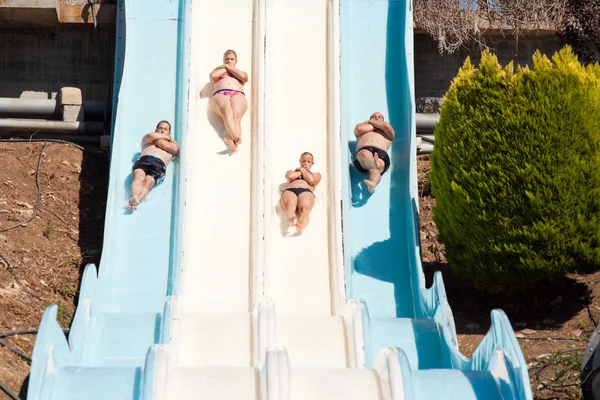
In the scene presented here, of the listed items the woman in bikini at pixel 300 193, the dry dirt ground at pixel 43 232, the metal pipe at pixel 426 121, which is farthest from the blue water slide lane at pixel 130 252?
the metal pipe at pixel 426 121

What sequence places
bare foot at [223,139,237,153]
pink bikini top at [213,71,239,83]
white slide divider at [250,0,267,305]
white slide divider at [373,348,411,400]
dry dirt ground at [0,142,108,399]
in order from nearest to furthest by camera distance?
white slide divider at [373,348,411,400], dry dirt ground at [0,142,108,399], white slide divider at [250,0,267,305], bare foot at [223,139,237,153], pink bikini top at [213,71,239,83]

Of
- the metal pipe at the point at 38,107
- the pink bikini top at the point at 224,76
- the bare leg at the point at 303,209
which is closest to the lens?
the bare leg at the point at 303,209

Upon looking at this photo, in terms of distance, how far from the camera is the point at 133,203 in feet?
29.2

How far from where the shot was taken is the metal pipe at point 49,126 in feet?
36.1

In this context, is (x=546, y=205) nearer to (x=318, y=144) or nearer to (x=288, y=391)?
(x=318, y=144)

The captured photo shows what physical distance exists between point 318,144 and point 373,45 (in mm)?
1465

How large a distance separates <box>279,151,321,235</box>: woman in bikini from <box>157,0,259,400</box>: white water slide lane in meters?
0.35

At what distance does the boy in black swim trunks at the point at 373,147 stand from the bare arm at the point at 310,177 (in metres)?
0.47

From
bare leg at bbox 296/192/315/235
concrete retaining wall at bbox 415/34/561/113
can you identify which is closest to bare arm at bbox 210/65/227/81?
bare leg at bbox 296/192/315/235

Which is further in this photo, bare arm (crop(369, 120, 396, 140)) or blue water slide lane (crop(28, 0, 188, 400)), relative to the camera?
bare arm (crop(369, 120, 396, 140))

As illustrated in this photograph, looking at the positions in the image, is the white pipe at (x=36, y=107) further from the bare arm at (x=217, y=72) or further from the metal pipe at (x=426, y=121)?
the metal pipe at (x=426, y=121)

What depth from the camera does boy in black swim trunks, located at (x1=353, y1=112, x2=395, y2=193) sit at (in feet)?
30.2

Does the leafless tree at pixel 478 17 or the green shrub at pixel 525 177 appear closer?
the green shrub at pixel 525 177

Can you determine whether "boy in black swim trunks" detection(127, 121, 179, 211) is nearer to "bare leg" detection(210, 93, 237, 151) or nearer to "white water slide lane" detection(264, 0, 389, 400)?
"bare leg" detection(210, 93, 237, 151)
